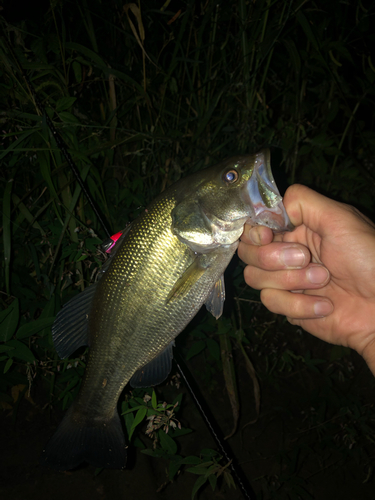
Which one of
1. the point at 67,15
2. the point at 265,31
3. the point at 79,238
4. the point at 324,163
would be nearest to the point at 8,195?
the point at 79,238

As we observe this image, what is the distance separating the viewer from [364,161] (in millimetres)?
3496

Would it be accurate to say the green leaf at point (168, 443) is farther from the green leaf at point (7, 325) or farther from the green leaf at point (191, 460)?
the green leaf at point (7, 325)

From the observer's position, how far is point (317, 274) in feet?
5.38

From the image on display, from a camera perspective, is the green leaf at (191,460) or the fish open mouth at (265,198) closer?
the fish open mouth at (265,198)

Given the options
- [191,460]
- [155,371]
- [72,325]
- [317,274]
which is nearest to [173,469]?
[191,460]

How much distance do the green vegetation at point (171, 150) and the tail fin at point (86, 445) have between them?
227 millimetres

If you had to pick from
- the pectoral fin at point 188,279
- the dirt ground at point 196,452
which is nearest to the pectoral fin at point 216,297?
the pectoral fin at point 188,279

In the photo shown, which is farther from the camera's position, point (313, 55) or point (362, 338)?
point (313, 55)

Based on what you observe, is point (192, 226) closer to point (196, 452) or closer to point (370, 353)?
point (370, 353)

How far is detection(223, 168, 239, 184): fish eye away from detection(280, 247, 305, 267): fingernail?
46cm

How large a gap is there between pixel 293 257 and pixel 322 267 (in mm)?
155

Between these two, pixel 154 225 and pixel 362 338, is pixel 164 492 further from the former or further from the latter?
pixel 154 225

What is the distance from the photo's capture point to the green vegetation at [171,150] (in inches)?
85.9

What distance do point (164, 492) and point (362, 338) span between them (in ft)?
6.42
